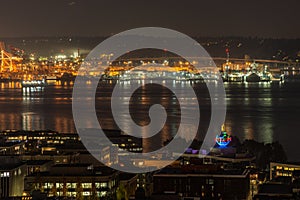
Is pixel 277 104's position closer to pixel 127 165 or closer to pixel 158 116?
pixel 158 116

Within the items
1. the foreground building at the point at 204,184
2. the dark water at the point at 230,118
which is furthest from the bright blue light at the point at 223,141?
the foreground building at the point at 204,184

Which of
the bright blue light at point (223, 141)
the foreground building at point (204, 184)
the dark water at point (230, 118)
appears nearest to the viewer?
the foreground building at point (204, 184)

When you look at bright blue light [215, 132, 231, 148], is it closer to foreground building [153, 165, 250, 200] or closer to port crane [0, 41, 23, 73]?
foreground building [153, 165, 250, 200]

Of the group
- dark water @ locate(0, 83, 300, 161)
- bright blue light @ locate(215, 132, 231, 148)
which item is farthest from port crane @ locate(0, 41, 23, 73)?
bright blue light @ locate(215, 132, 231, 148)

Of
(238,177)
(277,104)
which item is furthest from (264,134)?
(277,104)

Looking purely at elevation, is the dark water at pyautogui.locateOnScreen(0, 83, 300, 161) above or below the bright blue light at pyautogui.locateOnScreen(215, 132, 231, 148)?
above

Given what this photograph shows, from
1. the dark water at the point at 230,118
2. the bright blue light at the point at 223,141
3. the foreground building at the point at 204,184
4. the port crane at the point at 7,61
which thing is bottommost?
the foreground building at the point at 204,184

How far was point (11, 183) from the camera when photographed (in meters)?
5.79

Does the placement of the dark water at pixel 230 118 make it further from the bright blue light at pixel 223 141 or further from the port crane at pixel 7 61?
the port crane at pixel 7 61

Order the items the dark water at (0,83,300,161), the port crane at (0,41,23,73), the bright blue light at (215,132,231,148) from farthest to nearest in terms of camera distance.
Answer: the port crane at (0,41,23,73) → the dark water at (0,83,300,161) → the bright blue light at (215,132,231,148)

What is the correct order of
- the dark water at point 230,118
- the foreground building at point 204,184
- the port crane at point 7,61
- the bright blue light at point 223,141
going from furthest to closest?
the port crane at point 7,61 → the dark water at point 230,118 → the bright blue light at point 223,141 → the foreground building at point 204,184

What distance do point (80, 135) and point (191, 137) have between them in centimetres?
142

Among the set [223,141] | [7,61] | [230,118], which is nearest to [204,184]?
[223,141]


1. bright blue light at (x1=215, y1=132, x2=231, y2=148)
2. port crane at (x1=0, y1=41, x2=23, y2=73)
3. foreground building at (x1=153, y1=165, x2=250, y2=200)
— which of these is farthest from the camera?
port crane at (x1=0, y1=41, x2=23, y2=73)
